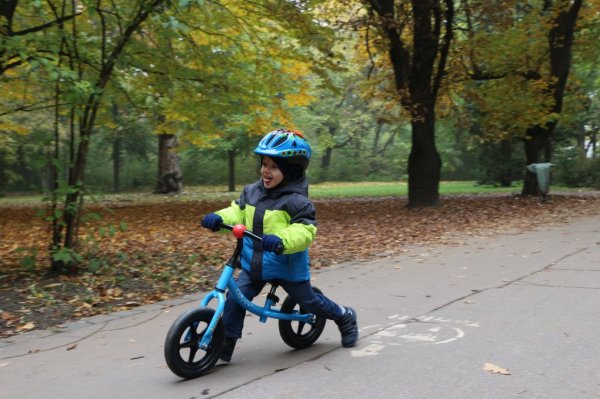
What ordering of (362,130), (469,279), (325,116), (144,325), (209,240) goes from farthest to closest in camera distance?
(362,130)
(325,116)
(209,240)
(469,279)
(144,325)

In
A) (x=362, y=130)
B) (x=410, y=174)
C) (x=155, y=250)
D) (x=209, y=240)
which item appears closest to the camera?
(x=155, y=250)

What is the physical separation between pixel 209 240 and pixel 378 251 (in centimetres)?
336

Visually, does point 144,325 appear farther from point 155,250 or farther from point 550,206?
point 550,206

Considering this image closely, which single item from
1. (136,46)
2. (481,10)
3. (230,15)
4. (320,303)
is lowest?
(320,303)

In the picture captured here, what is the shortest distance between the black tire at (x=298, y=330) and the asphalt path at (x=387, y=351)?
0.28 ft

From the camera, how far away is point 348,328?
4.88m

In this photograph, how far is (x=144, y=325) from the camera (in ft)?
19.3

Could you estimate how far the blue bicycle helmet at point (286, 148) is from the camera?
4.28m

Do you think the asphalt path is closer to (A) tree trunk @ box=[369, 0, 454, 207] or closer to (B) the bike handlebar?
(B) the bike handlebar

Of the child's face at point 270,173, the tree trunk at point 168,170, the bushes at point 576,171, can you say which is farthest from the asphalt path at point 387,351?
the bushes at point 576,171

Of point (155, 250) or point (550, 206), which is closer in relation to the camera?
point (155, 250)

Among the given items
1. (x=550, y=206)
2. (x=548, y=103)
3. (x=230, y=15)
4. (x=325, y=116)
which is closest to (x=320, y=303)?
(x=230, y=15)

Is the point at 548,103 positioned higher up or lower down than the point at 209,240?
higher up

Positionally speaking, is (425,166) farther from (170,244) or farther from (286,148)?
(286,148)
